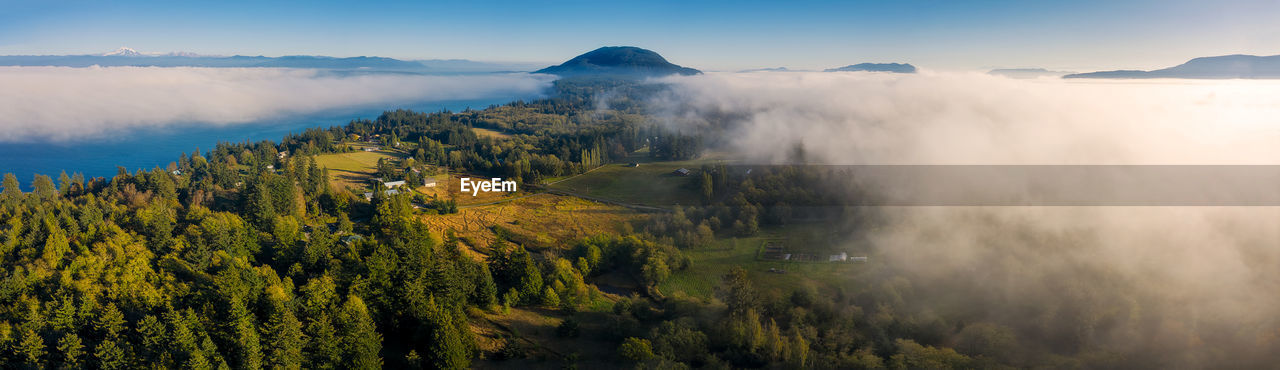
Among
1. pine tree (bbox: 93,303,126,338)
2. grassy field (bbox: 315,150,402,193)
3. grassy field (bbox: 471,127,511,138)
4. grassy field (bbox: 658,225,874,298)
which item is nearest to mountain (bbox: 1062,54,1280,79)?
grassy field (bbox: 658,225,874,298)

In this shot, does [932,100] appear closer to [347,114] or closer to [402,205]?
[402,205]

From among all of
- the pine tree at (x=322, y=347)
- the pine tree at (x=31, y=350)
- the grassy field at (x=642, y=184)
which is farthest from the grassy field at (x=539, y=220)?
the pine tree at (x=31, y=350)

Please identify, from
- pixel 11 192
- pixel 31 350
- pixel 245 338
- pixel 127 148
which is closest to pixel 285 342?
pixel 245 338

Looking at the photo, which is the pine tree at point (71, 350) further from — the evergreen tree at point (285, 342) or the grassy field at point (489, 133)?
the grassy field at point (489, 133)

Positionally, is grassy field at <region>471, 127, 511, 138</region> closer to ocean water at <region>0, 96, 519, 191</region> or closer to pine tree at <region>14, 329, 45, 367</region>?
ocean water at <region>0, 96, 519, 191</region>

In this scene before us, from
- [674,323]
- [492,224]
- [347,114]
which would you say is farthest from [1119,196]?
[347,114]

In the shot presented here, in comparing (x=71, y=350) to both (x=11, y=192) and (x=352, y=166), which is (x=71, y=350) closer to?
(x=11, y=192)
